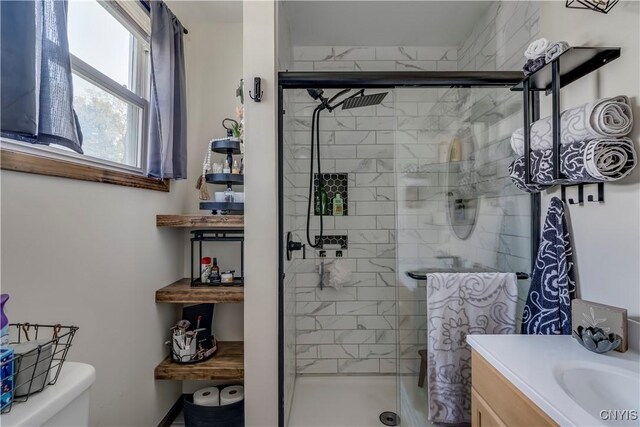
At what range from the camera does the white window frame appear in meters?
1.25

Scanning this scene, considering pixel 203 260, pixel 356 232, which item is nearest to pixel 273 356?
pixel 203 260

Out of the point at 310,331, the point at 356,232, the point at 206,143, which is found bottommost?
the point at 310,331

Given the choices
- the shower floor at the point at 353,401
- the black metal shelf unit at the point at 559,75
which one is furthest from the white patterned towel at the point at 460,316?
the black metal shelf unit at the point at 559,75

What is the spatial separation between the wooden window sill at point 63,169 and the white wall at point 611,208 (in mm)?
1985

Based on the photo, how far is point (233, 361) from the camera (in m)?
1.67

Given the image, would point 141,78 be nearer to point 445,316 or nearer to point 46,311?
point 46,311

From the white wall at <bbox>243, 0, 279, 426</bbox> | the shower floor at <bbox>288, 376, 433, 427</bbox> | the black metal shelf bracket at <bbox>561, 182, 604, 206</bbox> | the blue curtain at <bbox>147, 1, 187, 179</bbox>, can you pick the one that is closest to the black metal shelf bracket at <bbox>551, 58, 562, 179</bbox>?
the black metal shelf bracket at <bbox>561, 182, 604, 206</bbox>

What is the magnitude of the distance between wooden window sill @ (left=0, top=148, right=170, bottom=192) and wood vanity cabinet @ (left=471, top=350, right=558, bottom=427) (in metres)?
1.64

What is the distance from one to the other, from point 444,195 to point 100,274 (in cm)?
178

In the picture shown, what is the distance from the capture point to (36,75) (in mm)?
904

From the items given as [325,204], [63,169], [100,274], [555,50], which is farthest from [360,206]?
[63,169]

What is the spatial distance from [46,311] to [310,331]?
175cm

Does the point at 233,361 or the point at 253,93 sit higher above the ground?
the point at 253,93

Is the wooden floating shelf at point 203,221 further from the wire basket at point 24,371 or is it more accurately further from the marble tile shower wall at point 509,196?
the marble tile shower wall at point 509,196
